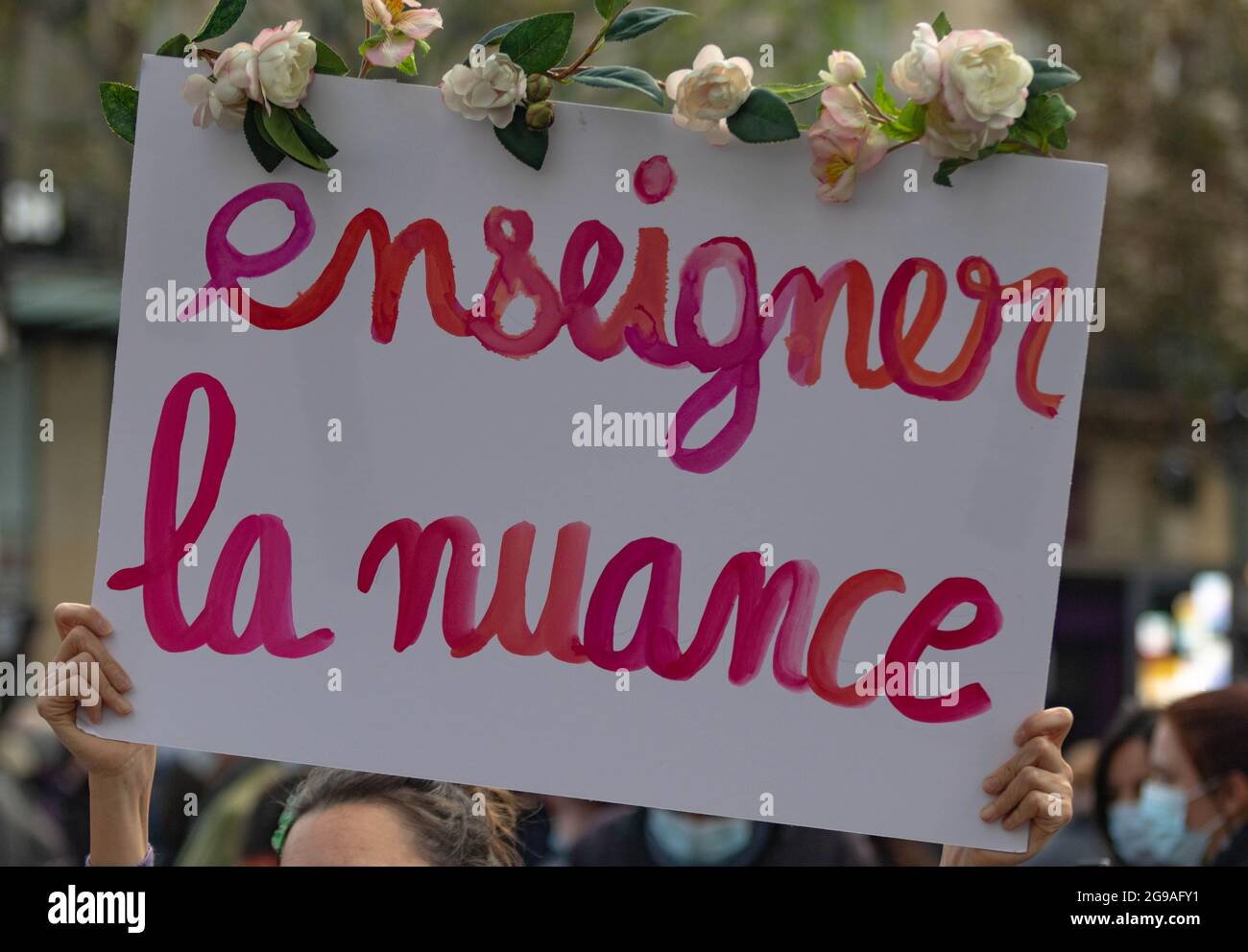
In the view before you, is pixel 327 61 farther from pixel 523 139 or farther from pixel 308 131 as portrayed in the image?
pixel 523 139

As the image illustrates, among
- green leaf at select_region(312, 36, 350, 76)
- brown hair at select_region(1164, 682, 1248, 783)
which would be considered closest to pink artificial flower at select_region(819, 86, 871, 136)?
green leaf at select_region(312, 36, 350, 76)

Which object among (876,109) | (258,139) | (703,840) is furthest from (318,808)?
(703,840)

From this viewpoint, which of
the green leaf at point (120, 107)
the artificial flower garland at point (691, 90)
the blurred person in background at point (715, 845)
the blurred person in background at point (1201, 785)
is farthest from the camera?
the blurred person in background at point (715, 845)

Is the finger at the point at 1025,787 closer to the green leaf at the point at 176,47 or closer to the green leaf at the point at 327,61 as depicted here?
the green leaf at the point at 327,61

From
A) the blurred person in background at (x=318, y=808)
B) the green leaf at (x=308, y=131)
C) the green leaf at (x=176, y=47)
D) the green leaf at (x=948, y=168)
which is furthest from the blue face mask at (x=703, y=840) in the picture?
the green leaf at (x=176, y=47)

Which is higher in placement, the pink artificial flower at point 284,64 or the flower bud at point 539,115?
the pink artificial flower at point 284,64

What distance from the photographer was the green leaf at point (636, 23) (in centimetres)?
201

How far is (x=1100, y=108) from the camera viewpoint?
14.1 metres

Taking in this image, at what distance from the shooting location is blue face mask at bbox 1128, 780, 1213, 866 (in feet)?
11.6

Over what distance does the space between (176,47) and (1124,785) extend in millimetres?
3004

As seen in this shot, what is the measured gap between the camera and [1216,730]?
351 centimetres
